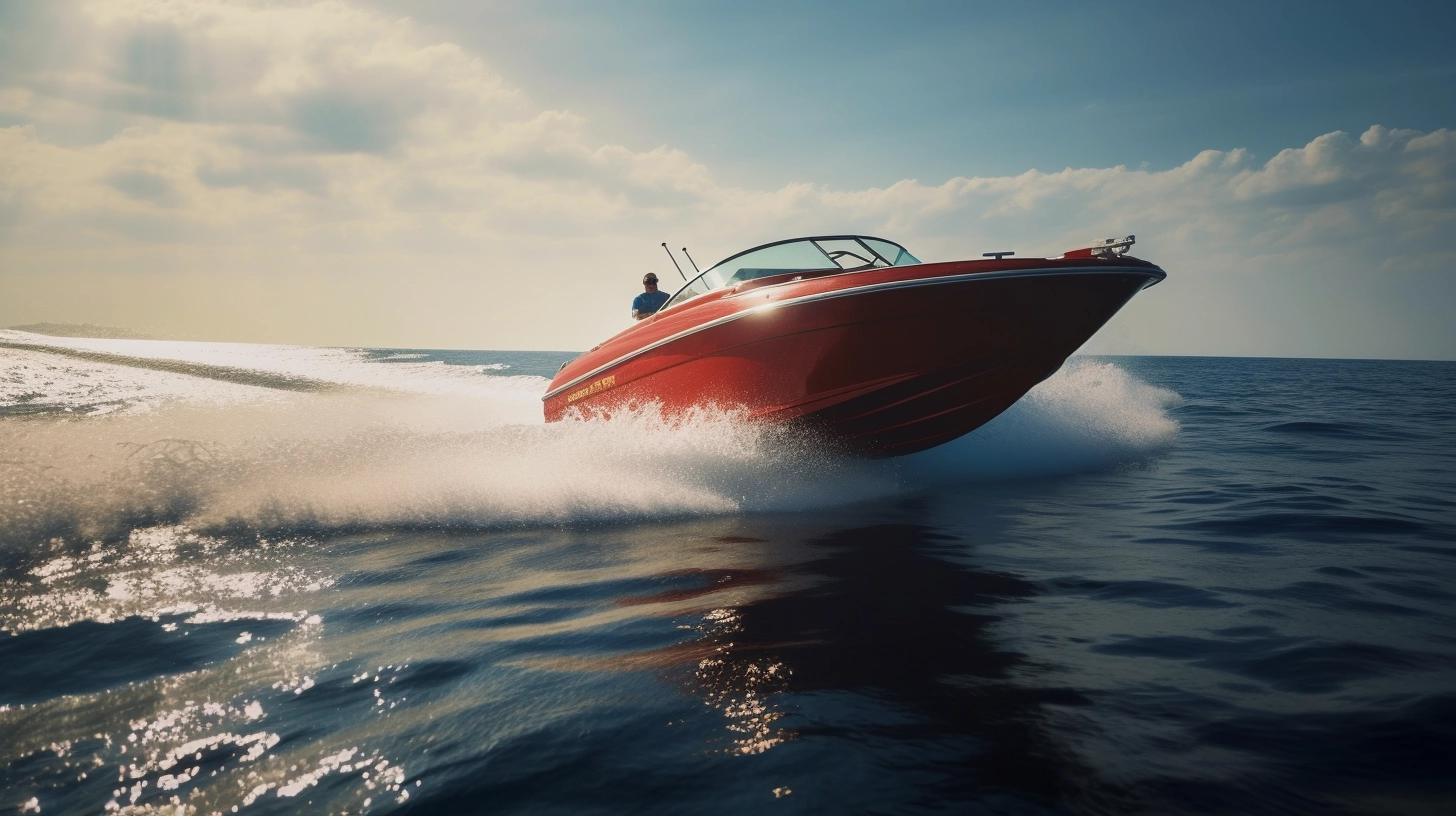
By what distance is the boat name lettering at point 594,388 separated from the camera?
25.9ft

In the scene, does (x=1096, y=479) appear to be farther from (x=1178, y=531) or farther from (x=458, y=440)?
(x=458, y=440)

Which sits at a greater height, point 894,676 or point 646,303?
point 646,303

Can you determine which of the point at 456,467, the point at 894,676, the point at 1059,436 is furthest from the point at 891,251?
the point at 894,676

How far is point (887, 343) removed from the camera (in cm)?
607

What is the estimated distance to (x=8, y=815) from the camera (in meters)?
1.96

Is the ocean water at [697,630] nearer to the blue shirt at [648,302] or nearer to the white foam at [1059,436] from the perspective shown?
the white foam at [1059,436]

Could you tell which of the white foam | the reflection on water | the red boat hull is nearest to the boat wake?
the white foam

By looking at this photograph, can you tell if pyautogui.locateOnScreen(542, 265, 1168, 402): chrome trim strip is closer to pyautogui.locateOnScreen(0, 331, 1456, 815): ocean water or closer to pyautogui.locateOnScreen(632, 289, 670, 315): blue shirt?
pyautogui.locateOnScreen(0, 331, 1456, 815): ocean water

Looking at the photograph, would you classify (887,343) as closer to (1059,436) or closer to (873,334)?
(873,334)

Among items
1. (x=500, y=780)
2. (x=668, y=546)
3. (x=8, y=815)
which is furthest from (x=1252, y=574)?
(x=8, y=815)

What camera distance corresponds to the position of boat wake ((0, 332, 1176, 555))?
19.0ft

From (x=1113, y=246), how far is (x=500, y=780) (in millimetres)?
6045

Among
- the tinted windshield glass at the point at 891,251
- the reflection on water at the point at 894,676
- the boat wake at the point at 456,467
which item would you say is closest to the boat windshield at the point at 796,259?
the tinted windshield glass at the point at 891,251

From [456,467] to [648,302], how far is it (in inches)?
129
